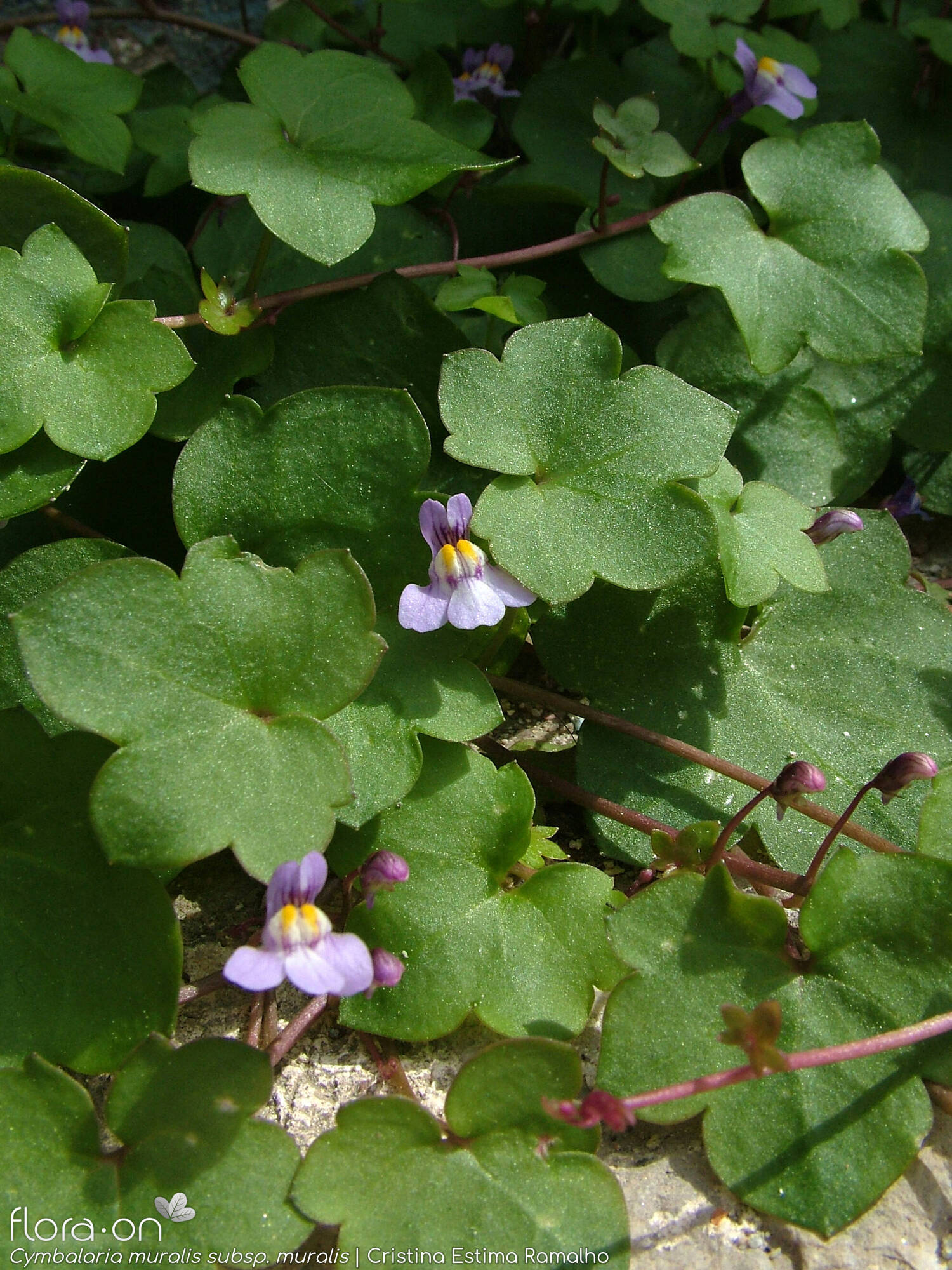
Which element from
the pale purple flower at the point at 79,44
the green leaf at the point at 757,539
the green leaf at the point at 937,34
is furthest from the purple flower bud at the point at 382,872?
the green leaf at the point at 937,34

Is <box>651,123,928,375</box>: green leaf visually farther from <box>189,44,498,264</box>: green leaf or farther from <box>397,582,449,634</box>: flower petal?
<box>397,582,449,634</box>: flower petal

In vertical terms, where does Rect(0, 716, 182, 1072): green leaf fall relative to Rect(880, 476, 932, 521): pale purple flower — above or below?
below

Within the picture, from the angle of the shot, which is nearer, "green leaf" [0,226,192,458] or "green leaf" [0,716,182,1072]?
"green leaf" [0,716,182,1072]

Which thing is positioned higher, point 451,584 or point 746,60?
point 746,60

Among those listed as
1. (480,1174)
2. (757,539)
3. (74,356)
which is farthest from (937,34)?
(480,1174)

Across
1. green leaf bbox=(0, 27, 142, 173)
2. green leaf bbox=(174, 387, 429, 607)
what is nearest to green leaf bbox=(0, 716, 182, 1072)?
green leaf bbox=(174, 387, 429, 607)

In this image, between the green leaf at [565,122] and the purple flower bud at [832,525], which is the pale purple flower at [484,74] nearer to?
the green leaf at [565,122]

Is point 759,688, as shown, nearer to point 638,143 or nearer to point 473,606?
point 473,606
